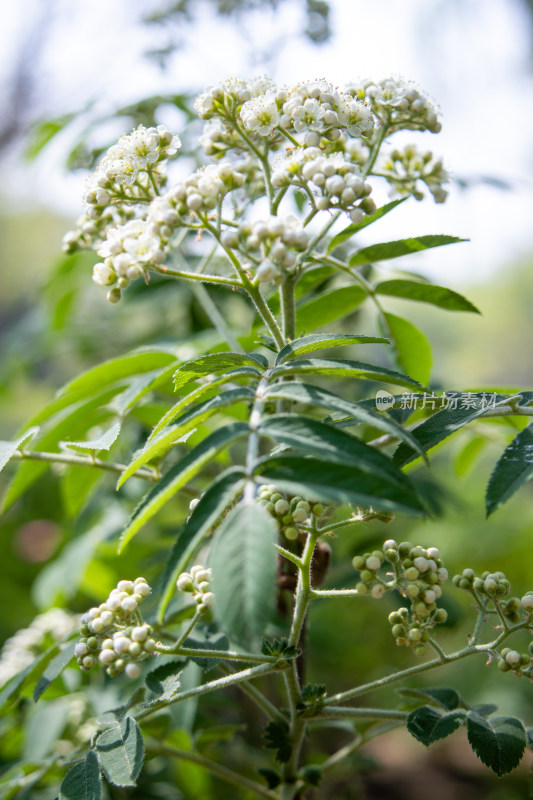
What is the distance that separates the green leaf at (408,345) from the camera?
1232 mm

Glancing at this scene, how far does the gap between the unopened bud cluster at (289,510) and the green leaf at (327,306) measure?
1.63 ft

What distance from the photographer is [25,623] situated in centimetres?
354

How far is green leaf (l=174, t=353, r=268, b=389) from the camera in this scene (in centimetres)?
83

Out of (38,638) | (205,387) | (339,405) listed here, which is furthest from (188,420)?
(38,638)

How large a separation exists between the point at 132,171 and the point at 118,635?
63cm

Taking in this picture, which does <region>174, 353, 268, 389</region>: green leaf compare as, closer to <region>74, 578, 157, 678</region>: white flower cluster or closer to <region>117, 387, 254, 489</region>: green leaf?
<region>117, 387, 254, 489</region>: green leaf

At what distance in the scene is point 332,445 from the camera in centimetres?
62

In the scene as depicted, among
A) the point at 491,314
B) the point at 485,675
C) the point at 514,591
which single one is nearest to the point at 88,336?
the point at 514,591

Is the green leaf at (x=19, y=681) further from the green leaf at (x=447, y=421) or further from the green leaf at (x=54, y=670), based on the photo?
the green leaf at (x=447, y=421)

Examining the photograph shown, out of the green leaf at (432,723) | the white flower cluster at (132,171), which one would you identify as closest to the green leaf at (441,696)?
the green leaf at (432,723)

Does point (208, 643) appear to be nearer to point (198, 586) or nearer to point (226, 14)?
point (198, 586)

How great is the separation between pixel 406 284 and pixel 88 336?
1812 millimetres

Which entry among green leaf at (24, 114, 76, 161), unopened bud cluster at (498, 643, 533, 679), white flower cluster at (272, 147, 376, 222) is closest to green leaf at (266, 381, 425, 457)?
white flower cluster at (272, 147, 376, 222)

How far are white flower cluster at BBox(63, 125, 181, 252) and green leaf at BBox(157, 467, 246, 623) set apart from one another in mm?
509
